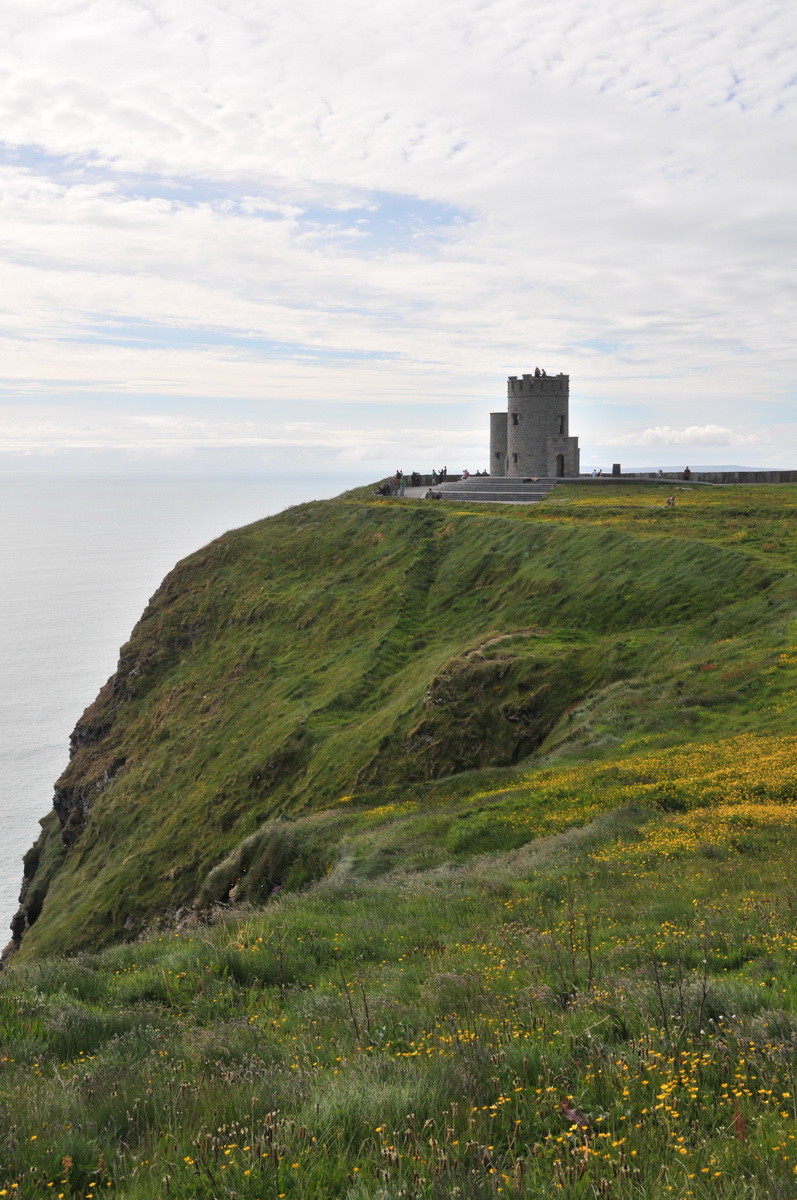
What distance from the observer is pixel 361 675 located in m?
41.6

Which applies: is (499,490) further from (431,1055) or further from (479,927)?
(431,1055)

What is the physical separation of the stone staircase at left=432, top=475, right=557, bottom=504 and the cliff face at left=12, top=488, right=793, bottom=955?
19.1ft

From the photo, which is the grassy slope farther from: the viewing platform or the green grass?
the viewing platform

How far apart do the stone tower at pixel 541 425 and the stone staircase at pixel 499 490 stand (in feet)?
11.5

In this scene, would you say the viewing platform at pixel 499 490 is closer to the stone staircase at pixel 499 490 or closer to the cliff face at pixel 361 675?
the stone staircase at pixel 499 490

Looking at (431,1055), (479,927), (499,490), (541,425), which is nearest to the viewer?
(431,1055)

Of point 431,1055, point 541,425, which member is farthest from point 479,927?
point 541,425

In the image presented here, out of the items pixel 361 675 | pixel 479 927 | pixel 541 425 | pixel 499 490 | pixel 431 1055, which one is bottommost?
pixel 361 675

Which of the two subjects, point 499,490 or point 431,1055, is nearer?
point 431,1055

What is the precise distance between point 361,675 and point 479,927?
30602mm

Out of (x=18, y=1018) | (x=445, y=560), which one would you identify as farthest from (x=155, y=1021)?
(x=445, y=560)

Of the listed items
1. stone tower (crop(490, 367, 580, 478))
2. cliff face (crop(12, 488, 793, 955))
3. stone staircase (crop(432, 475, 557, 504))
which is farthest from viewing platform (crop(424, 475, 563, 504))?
cliff face (crop(12, 488, 793, 955))

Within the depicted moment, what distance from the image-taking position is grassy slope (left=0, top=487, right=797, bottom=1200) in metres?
4.85

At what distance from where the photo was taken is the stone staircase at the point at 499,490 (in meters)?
64.9
